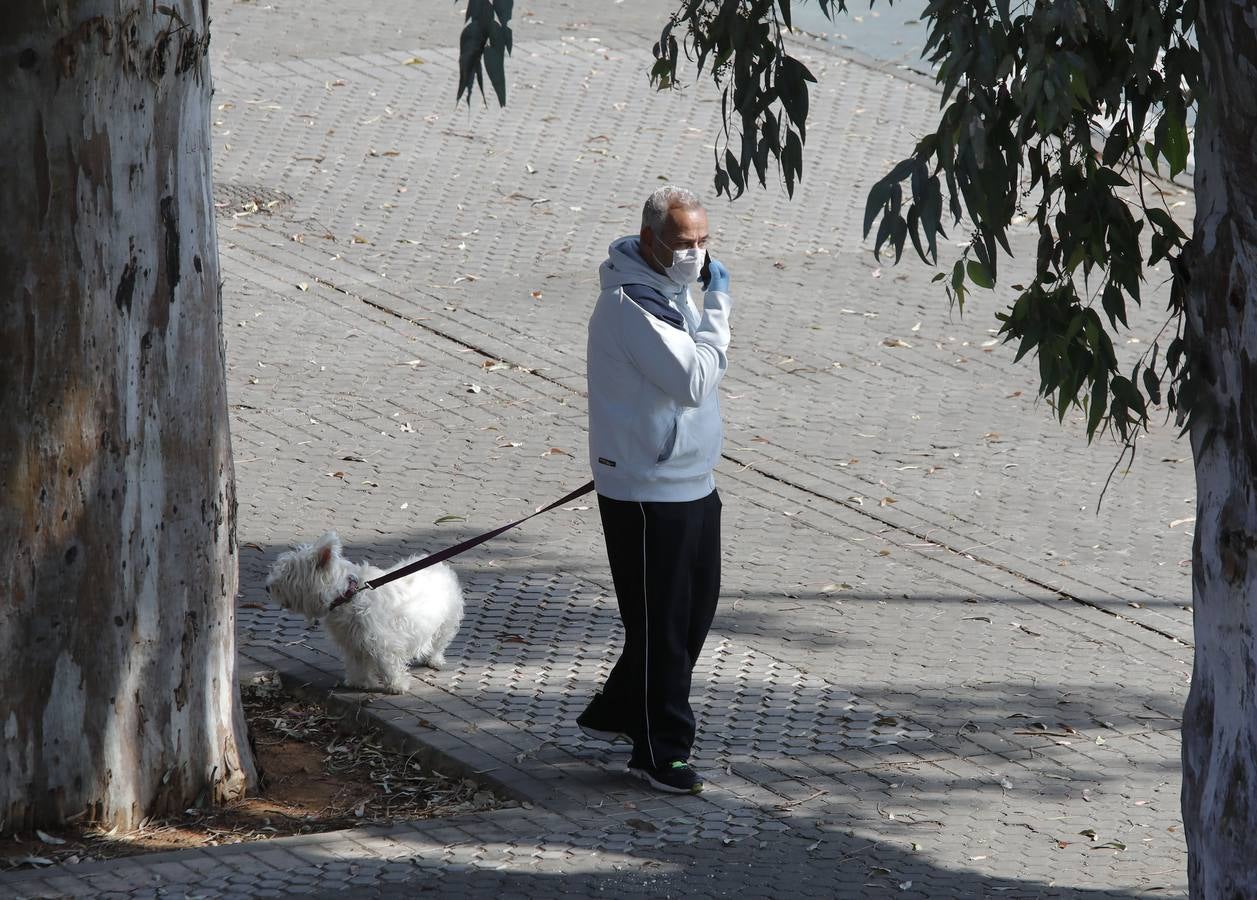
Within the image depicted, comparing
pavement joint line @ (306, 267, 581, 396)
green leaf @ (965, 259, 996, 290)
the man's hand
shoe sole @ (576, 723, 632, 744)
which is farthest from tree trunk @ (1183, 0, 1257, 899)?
pavement joint line @ (306, 267, 581, 396)

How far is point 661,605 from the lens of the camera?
6082 millimetres

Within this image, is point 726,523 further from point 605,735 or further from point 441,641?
point 605,735

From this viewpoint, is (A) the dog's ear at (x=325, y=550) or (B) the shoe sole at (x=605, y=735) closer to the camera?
(B) the shoe sole at (x=605, y=735)

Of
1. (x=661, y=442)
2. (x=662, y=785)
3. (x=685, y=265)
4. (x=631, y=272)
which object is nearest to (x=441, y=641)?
(x=662, y=785)

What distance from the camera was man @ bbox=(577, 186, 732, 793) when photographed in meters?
5.89

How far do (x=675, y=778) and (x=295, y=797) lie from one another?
4.54 feet

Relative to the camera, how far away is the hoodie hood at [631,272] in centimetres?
596

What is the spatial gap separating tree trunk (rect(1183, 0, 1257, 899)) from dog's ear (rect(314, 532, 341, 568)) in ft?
11.0

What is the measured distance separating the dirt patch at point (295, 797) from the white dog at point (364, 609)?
0.27 metres

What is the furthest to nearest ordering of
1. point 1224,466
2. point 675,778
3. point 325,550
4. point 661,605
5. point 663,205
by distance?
point 325,550 < point 675,778 < point 661,605 < point 663,205 < point 1224,466

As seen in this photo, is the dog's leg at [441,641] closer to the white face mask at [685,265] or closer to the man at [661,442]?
the man at [661,442]

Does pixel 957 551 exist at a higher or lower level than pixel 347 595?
higher

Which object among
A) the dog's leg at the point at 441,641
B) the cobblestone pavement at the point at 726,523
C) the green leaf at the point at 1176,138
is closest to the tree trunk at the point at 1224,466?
the green leaf at the point at 1176,138

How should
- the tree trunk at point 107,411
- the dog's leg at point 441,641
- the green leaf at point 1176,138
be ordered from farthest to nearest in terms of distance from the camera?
1. the dog's leg at point 441,641
2. the tree trunk at point 107,411
3. the green leaf at point 1176,138
